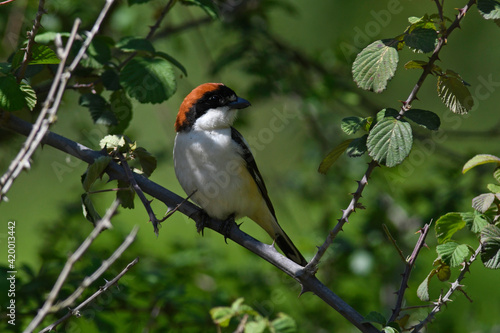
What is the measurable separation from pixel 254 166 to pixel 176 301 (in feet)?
3.61

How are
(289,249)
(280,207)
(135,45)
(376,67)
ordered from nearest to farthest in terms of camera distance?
(376,67) < (135,45) < (289,249) < (280,207)

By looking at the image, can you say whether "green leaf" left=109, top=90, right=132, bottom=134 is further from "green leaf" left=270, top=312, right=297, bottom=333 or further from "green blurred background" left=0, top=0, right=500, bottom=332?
"green leaf" left=270, top=312, right=297, bottom=333

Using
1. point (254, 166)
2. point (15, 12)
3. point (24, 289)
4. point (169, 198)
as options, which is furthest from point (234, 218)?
point (15, 12)

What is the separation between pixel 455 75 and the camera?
2.13m

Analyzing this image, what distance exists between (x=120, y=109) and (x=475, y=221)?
76.8 inches

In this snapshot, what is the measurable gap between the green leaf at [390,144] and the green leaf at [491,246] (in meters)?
0.41

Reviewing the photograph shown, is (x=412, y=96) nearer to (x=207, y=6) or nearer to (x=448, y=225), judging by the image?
(x=448, y=225)

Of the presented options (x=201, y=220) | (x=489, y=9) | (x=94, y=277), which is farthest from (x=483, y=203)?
(x=201, y=220)

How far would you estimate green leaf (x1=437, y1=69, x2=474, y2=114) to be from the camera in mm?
2168

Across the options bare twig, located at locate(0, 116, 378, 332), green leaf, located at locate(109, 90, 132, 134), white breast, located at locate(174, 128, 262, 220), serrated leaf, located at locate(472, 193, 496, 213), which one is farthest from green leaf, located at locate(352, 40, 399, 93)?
white breast, located at locate(174, 128, 262, 220)

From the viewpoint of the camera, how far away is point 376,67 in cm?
209

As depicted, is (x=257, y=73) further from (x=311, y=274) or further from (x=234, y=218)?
(x=311, y=274)

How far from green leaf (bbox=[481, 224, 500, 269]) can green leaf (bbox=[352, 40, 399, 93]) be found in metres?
0.66

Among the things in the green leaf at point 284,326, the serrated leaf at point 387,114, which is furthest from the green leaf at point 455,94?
the green leaf at point 284,326
